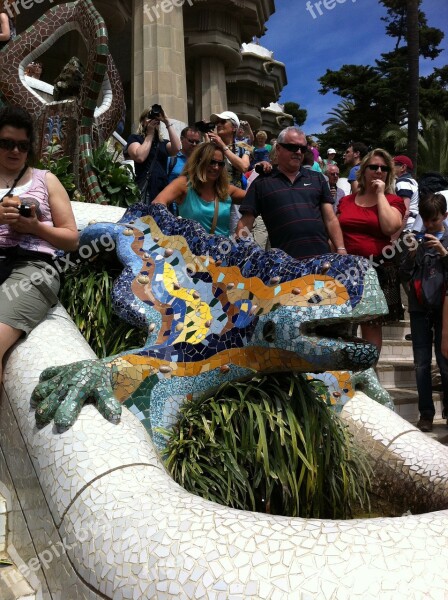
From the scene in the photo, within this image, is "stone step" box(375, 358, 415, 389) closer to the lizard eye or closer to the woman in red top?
the woman in red top

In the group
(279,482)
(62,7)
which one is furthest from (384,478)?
(62,7)

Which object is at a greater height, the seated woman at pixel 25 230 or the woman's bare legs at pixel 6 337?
the seated woman at pixel 25 230

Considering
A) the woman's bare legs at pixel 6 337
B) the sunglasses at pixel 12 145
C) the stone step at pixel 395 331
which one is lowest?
the stone step at pixel 395 331

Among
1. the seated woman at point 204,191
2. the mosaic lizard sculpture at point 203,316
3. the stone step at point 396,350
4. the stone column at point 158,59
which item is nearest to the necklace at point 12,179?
the mosaic lizard sculpture at point 203,316

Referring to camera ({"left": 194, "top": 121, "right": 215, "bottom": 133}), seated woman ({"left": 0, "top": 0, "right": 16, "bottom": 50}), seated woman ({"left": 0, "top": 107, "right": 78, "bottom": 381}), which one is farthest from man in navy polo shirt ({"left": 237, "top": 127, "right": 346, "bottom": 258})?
seated woman ({"left": 0, "top": 0, "right": 16, "bottom": 50})

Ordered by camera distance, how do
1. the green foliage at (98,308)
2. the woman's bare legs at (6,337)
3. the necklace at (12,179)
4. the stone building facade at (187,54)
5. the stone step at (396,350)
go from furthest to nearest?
the stone building facade at (187,54) < the stone step at (396,350) < the green foliage at (98,308) < the necklace at (12,179) < the woman's bare legs at (6,337)

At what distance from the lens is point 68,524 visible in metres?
2.38

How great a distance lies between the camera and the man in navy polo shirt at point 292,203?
14.3ft

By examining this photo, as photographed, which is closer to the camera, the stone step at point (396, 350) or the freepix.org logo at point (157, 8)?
the stone step at point (396, 350)

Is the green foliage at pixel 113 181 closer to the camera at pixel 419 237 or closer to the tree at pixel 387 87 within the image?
the camera at pixel 419 237

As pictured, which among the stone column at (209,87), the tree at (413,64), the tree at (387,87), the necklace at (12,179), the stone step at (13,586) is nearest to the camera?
the stone step at (13,586)

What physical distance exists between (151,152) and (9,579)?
13.7 ft

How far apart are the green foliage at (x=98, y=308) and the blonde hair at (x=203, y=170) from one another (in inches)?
30.5

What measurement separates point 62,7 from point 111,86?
0.84 metres
